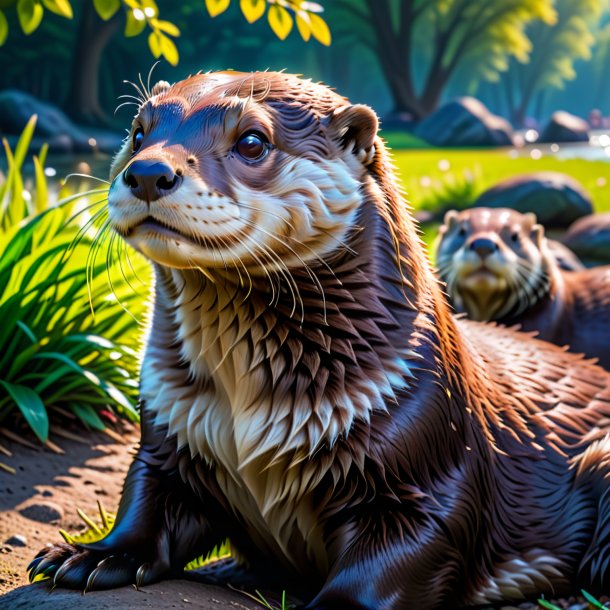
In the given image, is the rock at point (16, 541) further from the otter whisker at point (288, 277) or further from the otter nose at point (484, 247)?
the otter nose at point (484, 247)

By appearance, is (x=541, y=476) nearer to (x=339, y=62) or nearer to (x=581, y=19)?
(x=339, y=62)

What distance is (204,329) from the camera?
243cm

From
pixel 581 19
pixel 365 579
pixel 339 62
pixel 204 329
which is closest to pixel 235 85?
pixel 204 329

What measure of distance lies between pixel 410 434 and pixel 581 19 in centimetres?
2915

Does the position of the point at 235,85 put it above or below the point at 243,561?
above

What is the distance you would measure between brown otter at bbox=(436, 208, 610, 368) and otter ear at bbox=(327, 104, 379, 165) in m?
2.39

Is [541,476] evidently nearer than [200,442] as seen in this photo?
No

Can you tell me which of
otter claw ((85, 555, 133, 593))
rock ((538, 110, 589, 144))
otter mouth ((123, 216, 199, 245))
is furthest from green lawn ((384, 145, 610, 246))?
otter mouth ((123, 216, 199, 245))

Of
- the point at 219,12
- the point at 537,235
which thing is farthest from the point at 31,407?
the point at 537,235

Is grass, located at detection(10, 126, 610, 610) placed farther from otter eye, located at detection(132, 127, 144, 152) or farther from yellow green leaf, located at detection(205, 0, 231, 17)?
otter eye, located at detection(132, 127, 144, 152)

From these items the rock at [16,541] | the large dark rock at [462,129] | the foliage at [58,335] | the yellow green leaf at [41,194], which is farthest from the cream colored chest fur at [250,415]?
the large dark rock at [462,129]

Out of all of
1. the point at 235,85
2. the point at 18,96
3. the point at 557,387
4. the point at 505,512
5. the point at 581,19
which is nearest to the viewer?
the point at 235,85

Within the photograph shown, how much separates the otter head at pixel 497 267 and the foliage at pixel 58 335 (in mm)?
1615


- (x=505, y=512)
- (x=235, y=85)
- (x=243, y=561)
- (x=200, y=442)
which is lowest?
(x=243, y=561)
